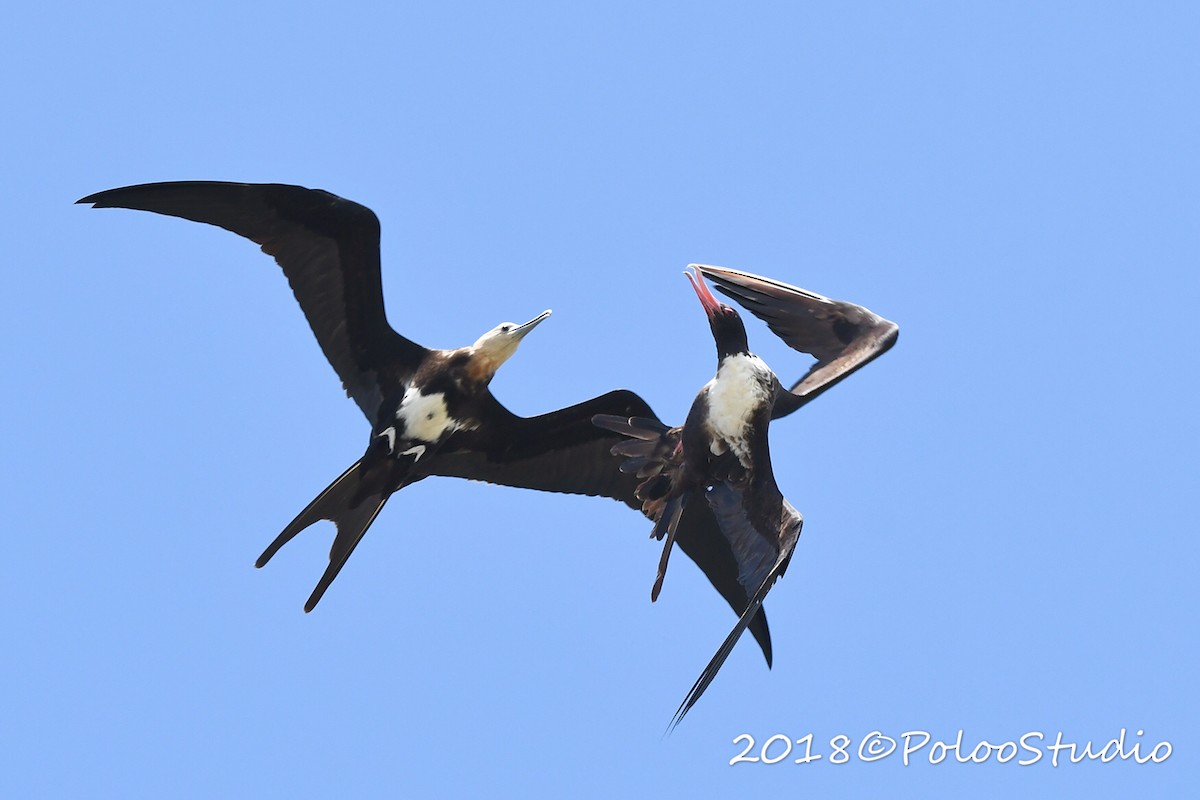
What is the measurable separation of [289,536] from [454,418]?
3.34 feet

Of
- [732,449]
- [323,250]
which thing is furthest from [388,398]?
[732,449]

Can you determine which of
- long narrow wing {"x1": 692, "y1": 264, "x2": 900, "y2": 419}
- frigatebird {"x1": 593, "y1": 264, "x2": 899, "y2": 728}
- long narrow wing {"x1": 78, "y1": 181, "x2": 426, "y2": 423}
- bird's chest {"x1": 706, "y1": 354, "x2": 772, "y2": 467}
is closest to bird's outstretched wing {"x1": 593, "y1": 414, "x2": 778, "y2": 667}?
frigatebird {"x1": 593, "y1": 264, "x2": 899, "y2": 728}

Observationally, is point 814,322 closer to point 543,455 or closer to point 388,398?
point 543,455

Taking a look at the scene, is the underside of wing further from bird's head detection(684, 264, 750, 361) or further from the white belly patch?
bird's head detection(684, 264, 750, 361)

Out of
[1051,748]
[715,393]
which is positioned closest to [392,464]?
[715,393]

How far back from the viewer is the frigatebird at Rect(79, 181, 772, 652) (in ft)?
29.8

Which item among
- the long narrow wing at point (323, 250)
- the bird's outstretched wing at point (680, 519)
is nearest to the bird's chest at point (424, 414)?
the long narrow wing at point (323, 250)

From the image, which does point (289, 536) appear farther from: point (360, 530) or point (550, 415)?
point (550, 415)

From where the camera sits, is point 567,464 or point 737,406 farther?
point 567,464

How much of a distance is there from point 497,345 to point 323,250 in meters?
0.95

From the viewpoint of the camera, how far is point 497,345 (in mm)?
9422

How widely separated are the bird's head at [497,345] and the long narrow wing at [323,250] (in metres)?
0.29

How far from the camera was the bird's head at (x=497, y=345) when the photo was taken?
9414 mm

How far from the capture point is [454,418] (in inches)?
371
